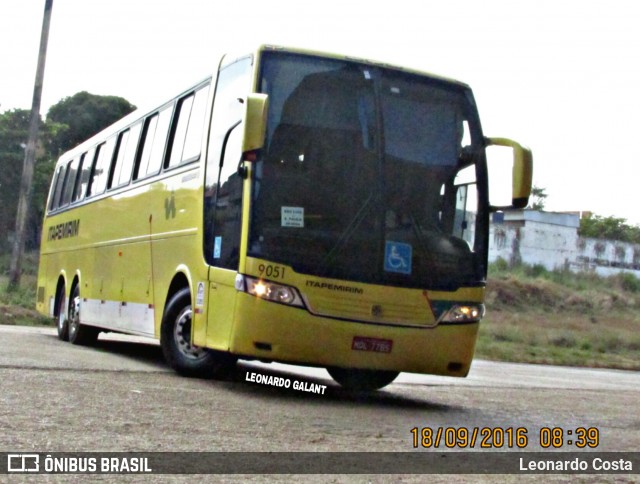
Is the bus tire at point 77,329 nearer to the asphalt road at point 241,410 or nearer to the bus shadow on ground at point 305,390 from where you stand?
the asphalt road at point 241,410

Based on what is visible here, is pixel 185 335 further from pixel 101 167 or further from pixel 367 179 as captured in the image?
pixel 101 167

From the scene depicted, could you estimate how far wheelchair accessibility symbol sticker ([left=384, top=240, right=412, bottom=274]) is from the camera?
408 inches

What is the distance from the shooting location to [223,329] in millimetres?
10391

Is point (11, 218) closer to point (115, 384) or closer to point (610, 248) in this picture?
point (610, 248)

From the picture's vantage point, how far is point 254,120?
384 inches

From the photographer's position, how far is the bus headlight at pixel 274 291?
10.0 meters

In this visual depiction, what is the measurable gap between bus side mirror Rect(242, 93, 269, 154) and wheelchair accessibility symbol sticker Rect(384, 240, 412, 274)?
5.15ft

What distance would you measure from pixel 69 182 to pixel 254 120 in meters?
10.6

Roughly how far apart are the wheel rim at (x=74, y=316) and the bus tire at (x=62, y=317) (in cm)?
26

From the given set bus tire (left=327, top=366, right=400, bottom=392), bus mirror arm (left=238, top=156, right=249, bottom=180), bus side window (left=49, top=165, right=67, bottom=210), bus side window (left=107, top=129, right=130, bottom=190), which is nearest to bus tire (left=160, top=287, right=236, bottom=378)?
bus tire (left=327, top=366, right=400, bottom=392)

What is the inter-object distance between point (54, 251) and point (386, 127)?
1121cm

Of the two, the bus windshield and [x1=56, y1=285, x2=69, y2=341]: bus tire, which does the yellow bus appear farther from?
[x1=56, y1=285, x2=69, y2=341]: bus tire

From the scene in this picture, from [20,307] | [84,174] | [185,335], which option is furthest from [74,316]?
[20,307]

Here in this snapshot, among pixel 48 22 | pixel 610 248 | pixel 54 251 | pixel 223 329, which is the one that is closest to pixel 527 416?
pixel 223 329
